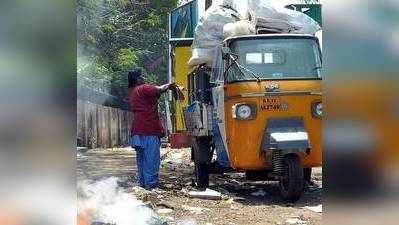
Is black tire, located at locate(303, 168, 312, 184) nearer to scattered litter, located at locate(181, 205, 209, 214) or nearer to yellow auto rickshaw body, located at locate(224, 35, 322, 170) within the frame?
yellow auto rickshaw body, located at locate(224, 35, 322, 170)

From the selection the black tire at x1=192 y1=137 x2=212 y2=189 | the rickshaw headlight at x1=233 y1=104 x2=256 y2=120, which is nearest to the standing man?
the black tire at x1=192 y1=137 x2=212 y2=189

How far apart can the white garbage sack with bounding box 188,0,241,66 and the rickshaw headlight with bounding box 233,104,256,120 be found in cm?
117

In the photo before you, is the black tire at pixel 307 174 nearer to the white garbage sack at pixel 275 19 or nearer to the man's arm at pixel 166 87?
the white garbage sack at pixel 275 19

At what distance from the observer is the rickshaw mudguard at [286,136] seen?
227 inches

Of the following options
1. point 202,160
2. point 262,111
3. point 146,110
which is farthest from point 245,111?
point 146,110

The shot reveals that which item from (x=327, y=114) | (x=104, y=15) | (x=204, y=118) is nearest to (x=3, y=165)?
(x=327, y=114)

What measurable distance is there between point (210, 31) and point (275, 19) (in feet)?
2.85

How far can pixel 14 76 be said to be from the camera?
199 centimetres

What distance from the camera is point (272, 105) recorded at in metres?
6.01

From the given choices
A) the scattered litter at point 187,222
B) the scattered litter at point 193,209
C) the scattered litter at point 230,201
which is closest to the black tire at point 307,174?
the scattered litter at point 230,201

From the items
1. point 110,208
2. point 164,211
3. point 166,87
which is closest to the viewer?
point 110,208

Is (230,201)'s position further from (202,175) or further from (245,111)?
(245,111)

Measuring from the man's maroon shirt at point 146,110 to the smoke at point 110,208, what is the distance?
1112 millimetres

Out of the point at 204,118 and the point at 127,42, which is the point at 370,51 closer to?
the point at 204,118
